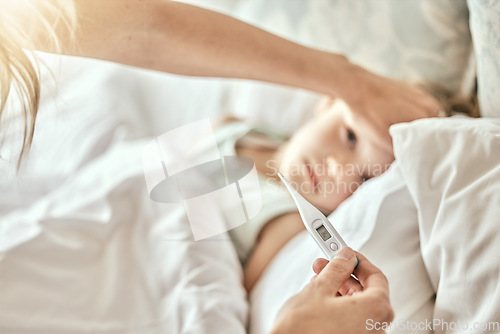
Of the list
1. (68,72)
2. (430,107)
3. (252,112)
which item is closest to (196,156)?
(68,72)

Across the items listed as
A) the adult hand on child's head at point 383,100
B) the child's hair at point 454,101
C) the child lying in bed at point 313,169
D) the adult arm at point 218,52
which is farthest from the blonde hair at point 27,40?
the child's hair at point 454,101

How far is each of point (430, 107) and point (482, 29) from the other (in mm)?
117

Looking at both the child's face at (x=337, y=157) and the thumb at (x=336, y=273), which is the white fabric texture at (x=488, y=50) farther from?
the thumb at (x=336, y=273)

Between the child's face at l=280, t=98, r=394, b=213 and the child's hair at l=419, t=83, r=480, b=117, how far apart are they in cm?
11

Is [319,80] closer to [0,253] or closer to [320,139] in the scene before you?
[320,139]

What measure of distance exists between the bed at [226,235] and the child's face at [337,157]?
0.03 m

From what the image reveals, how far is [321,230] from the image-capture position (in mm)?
445

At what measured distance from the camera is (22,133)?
51cm

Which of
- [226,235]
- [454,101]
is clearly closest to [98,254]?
[226,235]

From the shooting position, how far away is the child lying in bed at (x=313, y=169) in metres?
0.56

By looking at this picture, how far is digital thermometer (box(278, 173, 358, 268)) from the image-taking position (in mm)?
437

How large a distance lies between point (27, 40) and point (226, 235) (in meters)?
0.33

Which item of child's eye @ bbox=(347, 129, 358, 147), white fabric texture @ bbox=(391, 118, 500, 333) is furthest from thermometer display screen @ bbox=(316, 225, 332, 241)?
child's eye @ bbox=(347, 129, 358, 147)

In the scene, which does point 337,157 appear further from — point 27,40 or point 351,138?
point 27,40
